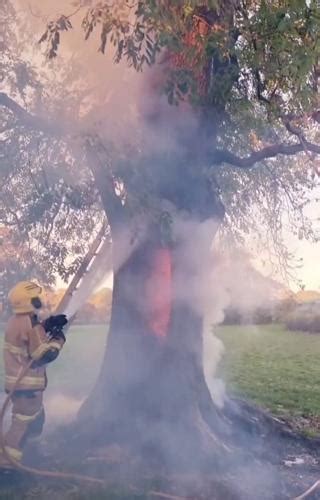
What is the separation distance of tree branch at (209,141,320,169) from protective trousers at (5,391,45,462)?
12.3 feet

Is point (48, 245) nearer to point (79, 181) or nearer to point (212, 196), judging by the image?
point (79, 181)

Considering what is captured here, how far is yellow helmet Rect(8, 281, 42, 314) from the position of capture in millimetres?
7020

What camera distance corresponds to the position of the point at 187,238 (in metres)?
8.20

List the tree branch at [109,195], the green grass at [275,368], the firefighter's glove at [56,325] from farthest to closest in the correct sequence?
the green grass at [275,368]
the tree branch at [109,195]
the firefighter's glove at [56,325]

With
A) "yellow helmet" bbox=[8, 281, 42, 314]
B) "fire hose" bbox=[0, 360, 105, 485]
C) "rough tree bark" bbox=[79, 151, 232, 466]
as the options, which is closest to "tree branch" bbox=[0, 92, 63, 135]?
"rough tree bark" bbox=[79, 151, 232, 466]

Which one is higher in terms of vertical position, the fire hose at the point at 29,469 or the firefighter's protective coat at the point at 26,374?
the firefighter's protective coat at the point at 26,374

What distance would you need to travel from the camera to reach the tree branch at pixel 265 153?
8047 millimetres

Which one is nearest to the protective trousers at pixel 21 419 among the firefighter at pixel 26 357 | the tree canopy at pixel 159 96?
the firefighter at pixel 26 357

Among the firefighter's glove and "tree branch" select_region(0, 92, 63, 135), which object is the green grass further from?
"tree branch" select_region(0, 92, 63, 135)

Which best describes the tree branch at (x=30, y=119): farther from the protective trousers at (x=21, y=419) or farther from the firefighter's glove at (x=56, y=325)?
the protective trousers at (x=21, y=419)

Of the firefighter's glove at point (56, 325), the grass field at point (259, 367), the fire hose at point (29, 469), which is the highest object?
the grass field at point (259, 367)

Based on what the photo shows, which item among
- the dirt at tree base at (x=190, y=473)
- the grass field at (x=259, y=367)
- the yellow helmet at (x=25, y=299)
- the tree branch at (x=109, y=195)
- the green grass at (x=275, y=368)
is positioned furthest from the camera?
the green grass at (x=275, y=368)

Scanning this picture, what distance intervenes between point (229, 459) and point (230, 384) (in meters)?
8.08

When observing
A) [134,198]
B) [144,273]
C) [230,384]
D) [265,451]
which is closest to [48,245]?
[144,273]
